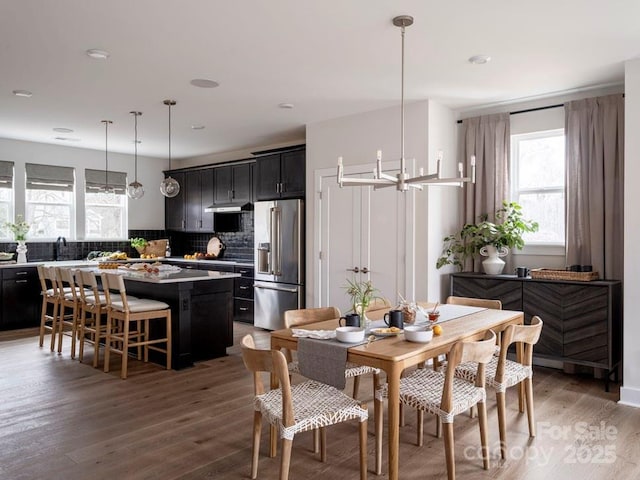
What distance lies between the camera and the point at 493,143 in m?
5.29

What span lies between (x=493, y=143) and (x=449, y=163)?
49 centimetres

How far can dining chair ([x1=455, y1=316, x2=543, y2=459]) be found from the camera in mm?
2971

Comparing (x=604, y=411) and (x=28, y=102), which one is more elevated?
(x=28, y=102)

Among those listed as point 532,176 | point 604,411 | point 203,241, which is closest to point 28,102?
point 203,241

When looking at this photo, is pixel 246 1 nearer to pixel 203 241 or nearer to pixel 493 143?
pixel 493 143

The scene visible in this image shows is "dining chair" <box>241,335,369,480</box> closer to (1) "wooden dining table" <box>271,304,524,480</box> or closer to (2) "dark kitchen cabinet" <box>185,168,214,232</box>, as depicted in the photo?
(1) "wooden dining table" <box>271,304,524,480</box>

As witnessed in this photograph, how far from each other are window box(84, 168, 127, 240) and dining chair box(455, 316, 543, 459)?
690 cm

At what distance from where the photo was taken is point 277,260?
6.57m

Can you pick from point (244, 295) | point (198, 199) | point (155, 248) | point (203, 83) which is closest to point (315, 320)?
point (203, 83)

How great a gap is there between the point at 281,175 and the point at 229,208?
1401 millimetres

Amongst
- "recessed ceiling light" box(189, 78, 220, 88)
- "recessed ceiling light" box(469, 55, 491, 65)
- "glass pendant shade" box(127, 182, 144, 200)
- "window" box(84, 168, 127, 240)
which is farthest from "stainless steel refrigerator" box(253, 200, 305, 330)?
"window" box(84, 168, 127, 240)

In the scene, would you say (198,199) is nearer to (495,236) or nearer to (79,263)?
(79,263)

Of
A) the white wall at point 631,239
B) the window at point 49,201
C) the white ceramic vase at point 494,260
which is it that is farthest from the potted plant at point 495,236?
the window at point 49,201

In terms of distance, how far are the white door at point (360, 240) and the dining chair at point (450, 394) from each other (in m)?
2.35
